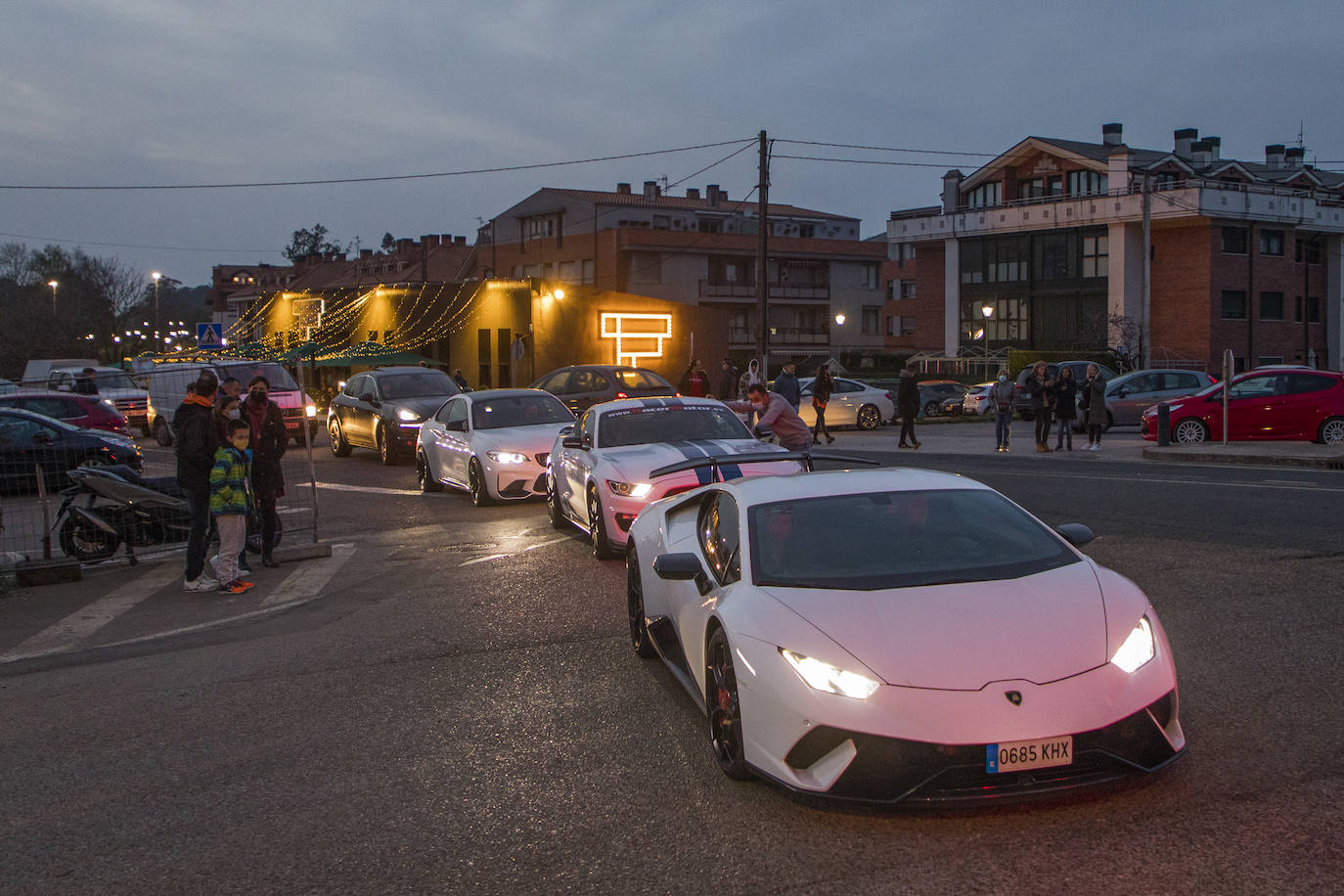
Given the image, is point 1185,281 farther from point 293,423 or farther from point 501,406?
point 501,406

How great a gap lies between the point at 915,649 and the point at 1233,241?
206 feet

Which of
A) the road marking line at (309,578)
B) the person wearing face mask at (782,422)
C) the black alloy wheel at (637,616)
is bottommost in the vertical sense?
the road marking line at (309,578)

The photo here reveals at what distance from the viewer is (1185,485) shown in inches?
644

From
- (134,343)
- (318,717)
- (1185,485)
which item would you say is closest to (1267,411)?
(1185,485)

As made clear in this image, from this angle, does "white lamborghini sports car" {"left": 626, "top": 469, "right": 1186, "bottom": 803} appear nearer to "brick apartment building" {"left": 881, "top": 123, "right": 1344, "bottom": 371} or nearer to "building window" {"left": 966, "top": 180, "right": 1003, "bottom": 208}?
"brick apartment building" {"left": 881, "top": 123, "right": 1344, "bottom": 371}

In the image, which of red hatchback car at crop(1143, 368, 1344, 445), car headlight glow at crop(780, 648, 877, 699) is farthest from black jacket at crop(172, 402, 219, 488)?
red hatchback car at crop(1143, 368, 1344, 445)

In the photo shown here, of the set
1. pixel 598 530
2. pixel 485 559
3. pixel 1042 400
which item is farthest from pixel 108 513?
pixel 1042 400

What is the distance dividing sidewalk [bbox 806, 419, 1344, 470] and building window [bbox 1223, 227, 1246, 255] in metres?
32.9

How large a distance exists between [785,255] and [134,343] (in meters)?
55.7

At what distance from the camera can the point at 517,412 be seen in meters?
16.8

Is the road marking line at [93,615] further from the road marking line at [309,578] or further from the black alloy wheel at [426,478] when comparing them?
the black alloy wheel at [426,478]

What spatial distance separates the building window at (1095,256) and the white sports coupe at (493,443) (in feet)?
168

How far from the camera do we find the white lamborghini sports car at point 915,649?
14.4 ft

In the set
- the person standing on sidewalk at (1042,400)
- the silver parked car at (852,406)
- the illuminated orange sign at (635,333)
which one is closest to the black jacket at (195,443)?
the person standing on sidewalk at (1042,400)
